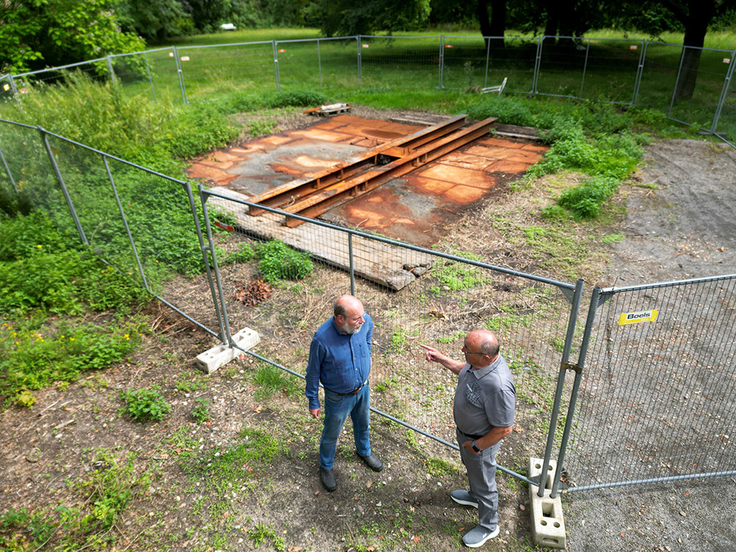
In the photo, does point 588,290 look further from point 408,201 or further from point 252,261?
point 252,261

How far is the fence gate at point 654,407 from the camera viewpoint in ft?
14.2

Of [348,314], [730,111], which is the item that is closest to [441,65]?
[730,111]

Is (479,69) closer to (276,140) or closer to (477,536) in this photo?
(276,140)

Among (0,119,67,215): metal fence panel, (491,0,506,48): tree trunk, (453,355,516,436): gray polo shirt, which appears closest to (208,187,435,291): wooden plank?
(0,119,67,215): metal fence panel

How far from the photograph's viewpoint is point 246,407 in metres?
5.21

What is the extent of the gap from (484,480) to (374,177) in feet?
26.2

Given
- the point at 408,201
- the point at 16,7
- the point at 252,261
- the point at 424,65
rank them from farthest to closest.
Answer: the point at 424,65, the point at 16,7, the point at 408,201, the point at 252,261

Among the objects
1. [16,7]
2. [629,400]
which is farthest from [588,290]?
[16,7]

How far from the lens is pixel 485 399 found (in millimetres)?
3434

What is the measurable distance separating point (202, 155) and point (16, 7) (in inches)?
437

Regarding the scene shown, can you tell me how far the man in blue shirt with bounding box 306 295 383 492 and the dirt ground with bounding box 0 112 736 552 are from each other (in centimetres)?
46

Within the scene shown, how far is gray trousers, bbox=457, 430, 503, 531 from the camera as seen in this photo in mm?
3688

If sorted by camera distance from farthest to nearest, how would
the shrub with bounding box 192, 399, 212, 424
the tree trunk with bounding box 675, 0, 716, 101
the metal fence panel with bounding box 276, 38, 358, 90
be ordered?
1. the metal fence panel with bounding box 276, 38, 358, 90
2. the tree trunk with bounding box 675, 0, 716, 101
3. the shrub with bounding box 192, 399, 212, 424

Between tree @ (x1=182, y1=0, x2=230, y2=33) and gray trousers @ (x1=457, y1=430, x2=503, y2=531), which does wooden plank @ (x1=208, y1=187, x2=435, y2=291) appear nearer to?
gray trousers @ (x1=457, y1=430, x2=503, y2=531)
